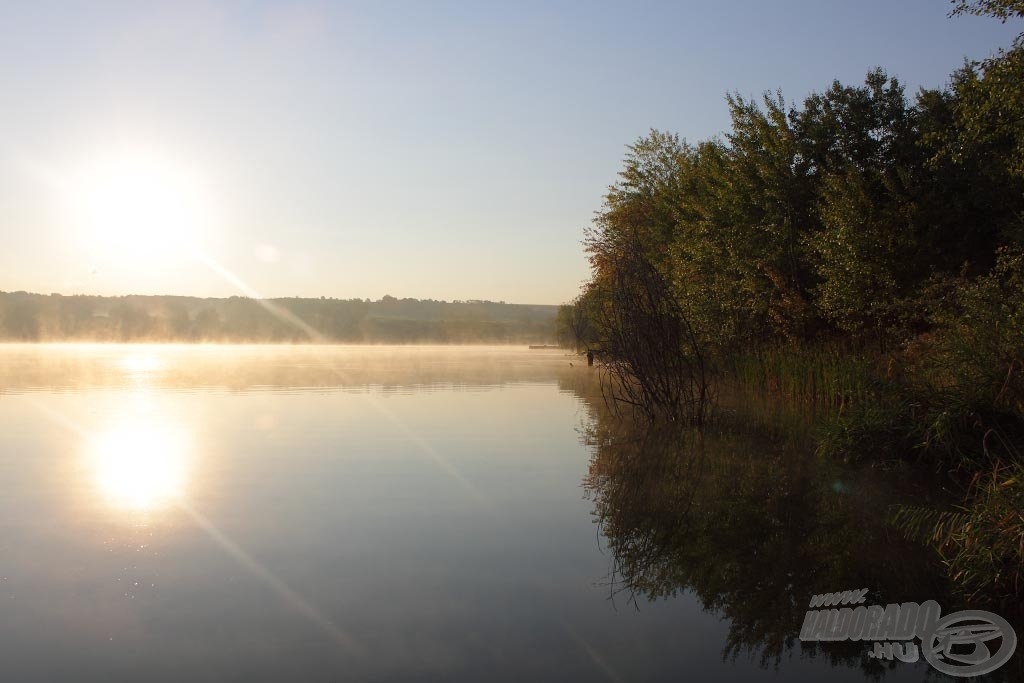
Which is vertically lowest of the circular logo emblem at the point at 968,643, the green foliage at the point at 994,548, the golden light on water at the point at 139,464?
the golden light on water at the point at 139,464

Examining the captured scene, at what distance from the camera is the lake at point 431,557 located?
587 cm

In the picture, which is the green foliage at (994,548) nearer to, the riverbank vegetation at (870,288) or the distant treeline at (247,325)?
the riverbank vegetation at (870,288)

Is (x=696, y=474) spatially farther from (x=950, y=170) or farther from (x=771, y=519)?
(x=950, y=170)

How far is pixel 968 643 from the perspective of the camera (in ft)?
20.1

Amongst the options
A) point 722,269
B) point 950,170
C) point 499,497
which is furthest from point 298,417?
point 950,170

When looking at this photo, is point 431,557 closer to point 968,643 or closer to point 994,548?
point 968,643

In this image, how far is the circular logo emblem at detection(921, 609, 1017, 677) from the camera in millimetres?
5766

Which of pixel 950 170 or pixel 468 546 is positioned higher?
pixel 950 170

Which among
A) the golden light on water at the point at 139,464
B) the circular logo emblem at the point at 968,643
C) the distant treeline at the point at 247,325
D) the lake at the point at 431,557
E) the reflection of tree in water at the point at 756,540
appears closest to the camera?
the circular logo emblem at the point at 968,643

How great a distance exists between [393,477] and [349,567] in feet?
15.4

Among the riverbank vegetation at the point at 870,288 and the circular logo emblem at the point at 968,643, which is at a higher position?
the riverbank vegetation at the point at 870,288

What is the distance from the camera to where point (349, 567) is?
7.92 m

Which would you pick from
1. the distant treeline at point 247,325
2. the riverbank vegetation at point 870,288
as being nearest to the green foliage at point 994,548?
the riverbank vegetation at point 870,288

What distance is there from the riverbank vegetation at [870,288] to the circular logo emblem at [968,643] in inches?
23.6
